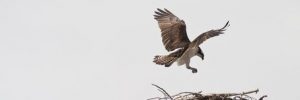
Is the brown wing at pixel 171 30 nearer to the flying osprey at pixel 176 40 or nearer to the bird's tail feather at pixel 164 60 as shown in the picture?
the flying osprey at pixel 176 40

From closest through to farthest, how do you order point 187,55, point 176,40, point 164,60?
point 164,60, point 187,55, point 176,40

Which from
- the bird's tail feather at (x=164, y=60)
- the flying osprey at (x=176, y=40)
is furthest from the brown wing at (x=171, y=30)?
the bird's tail feather at (x=164, y=60)

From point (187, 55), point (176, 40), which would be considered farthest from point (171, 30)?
point (187, 55)

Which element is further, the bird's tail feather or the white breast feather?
the white breast feather

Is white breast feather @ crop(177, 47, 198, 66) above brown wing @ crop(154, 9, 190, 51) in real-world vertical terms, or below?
below

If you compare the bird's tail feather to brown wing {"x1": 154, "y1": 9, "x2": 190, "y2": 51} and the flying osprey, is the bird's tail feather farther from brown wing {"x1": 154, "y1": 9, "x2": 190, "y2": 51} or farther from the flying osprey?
brown wing {"x1": 154, "y1": 9, "x2": 190, "y2": 51}

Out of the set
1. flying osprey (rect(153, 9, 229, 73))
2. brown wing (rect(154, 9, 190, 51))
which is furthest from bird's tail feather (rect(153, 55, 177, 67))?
brown wing (rect(154, 9, 190, 51))

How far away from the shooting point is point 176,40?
42.3ft

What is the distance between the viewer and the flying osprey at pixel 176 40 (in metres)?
12.0

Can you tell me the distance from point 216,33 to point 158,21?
1.92m

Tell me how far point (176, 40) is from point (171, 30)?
0.29 m

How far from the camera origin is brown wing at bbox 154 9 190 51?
12812mm

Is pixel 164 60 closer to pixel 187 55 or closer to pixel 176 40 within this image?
pixel 187 55

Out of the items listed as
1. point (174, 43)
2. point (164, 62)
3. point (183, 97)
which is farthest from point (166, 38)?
point (183, 97)
